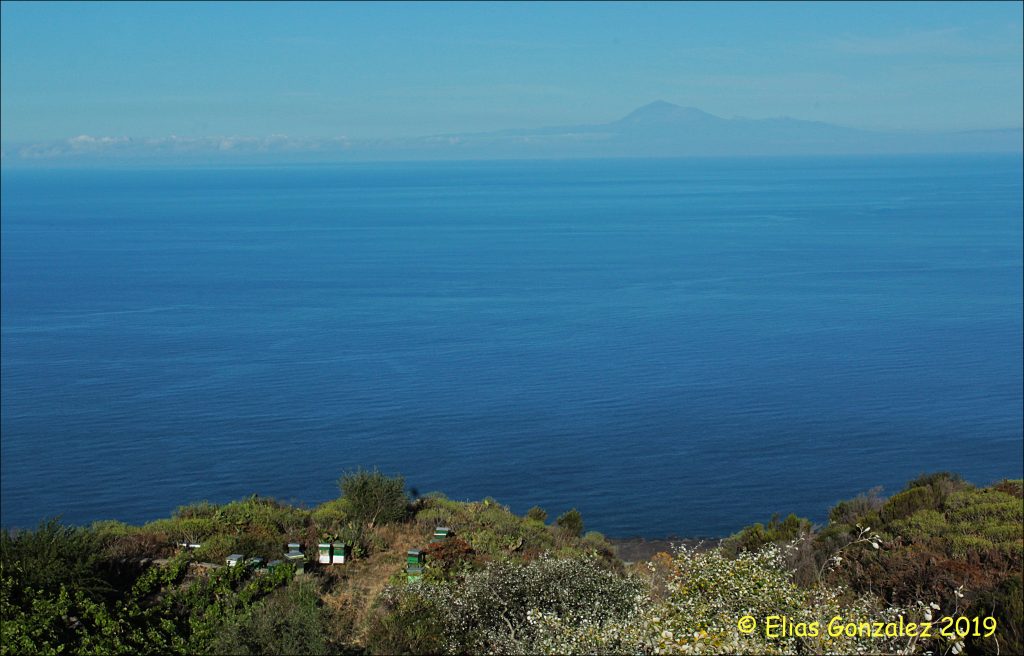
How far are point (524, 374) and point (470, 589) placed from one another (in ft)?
131

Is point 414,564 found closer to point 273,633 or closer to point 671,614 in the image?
point 273,633

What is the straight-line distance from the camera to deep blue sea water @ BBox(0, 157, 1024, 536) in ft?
129

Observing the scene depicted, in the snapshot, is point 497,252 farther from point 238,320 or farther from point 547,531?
point 547,531

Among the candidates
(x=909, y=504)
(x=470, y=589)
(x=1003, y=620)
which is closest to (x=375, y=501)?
(x=470, y=589)

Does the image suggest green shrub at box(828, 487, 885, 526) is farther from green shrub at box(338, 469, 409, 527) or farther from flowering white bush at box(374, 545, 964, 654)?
green shrub at box(338, 469, 409, 527)

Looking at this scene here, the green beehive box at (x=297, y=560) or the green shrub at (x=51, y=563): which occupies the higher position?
the green shrub at (x=51, y=563)

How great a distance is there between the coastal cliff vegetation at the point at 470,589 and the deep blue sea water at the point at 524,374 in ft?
49.6

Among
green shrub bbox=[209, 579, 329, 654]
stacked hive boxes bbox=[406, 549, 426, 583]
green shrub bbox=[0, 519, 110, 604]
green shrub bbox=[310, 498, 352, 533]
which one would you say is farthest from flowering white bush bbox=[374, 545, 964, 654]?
green shrub bbox=[0, 519, 110, 604]

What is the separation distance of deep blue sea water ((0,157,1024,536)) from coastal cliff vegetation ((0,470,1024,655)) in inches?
596

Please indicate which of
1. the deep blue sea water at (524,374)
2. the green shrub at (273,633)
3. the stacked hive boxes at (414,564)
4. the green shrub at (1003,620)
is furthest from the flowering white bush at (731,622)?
the deep blue sea water at (524,374)

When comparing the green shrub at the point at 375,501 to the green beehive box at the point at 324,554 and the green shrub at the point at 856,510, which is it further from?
the green shrub at the point at 856,510

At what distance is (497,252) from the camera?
108 meters

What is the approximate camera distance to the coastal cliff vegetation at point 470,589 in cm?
1156

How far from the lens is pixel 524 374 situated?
55.1 metres
